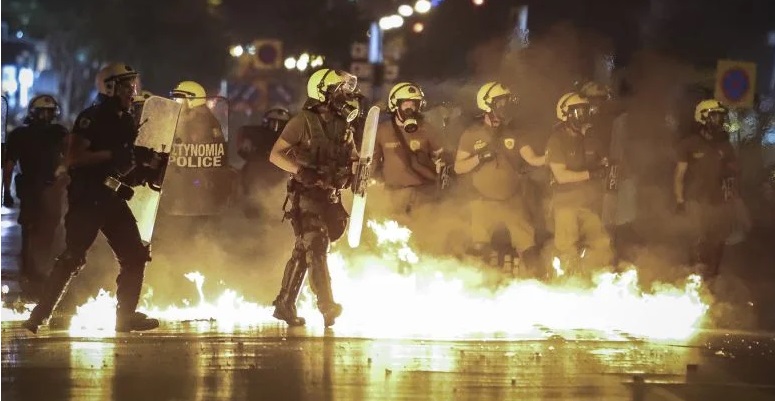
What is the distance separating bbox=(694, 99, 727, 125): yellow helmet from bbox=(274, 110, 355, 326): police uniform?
3998mm

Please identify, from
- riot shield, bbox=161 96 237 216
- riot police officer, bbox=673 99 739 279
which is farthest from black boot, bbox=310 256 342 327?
riot police officer, bbox=673 99 739 279

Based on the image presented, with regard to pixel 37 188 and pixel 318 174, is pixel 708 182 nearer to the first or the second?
pixel 318 174

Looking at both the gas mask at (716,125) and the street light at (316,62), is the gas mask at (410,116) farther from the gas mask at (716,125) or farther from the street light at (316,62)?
the gas mask at (716,125)

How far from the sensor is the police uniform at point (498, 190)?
32.0 feet

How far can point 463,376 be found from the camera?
6949 mm

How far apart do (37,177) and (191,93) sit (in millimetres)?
1554

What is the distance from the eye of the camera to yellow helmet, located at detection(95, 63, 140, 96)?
25.1ft

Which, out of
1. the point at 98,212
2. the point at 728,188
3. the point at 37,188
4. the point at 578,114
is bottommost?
the point at 98,212

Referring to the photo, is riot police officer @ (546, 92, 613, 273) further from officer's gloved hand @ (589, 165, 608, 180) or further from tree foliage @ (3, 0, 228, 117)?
tree foliage @ (3, 0, 228, 117)

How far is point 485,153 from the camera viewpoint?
381 inches

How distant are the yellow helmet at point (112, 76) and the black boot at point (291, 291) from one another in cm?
185

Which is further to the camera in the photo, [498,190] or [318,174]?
[498,190]

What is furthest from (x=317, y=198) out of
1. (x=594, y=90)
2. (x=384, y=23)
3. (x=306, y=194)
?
(x=384, y=23)

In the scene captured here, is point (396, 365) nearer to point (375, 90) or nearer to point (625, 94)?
point (375, 90)
